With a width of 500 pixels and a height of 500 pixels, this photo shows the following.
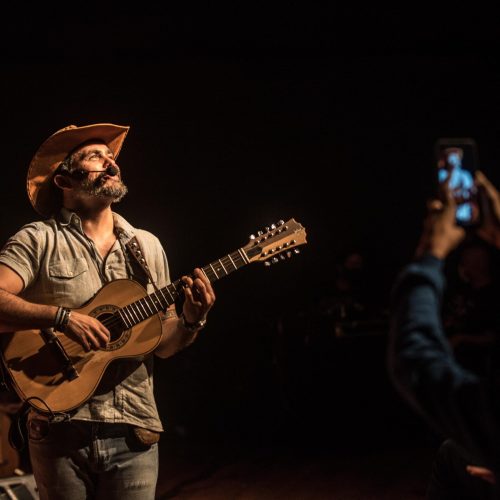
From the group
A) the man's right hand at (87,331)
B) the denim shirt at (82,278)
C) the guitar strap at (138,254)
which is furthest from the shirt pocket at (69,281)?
the guitar strap at (138,254)

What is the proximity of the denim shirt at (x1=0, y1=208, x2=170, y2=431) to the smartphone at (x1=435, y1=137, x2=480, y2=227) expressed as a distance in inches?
67.2

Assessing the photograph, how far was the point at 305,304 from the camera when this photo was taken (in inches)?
324

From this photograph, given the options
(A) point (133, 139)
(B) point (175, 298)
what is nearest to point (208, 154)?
(A) point (133, 139)

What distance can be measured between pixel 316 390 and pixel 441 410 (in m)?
5.88

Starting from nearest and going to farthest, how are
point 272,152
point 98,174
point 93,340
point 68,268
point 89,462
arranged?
point 89,462, point 93,340, point 68,268, point 98,174, point 272,152

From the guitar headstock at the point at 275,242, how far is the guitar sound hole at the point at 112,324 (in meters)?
0.72

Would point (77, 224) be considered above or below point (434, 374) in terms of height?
above

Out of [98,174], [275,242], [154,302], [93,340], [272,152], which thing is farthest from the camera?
[272,152]

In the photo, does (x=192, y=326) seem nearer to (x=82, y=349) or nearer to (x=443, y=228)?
(x=82, y=349)

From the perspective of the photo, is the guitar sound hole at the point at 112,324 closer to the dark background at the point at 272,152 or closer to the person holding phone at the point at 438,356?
the person holding phone at the point at 438,356

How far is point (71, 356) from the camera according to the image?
2.71 m

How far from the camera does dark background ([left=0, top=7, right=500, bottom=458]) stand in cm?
677

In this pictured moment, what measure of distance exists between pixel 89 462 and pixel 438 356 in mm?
1681

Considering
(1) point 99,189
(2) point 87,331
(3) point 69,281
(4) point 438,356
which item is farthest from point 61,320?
(4) point 438,356
